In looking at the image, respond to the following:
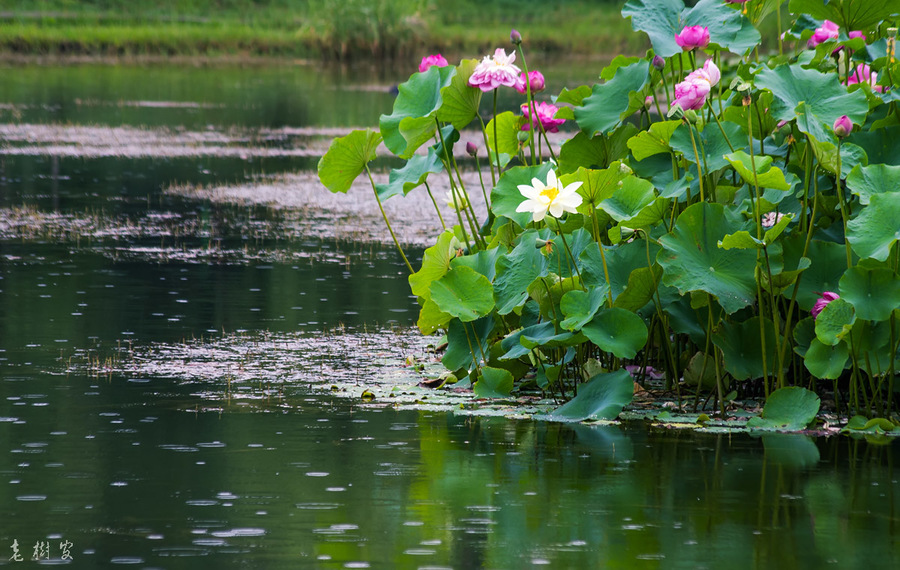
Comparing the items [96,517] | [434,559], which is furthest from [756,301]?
[96,517]

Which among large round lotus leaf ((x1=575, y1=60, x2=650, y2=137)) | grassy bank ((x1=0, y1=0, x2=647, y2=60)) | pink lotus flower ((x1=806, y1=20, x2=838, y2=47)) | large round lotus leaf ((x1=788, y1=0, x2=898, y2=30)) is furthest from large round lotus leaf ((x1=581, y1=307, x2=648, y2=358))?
grassy bank ((x1=0, y1=0, x2=647, y2=60))

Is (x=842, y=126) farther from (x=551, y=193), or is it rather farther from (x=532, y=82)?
(x=532, y=82)

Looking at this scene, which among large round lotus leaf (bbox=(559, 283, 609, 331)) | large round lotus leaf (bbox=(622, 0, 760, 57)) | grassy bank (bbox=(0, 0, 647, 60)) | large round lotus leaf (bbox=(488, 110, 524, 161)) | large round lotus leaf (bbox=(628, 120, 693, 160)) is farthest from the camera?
grassy bank (bbox=(0, 0, 647, 60))

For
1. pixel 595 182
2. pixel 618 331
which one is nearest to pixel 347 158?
pixel 595 182

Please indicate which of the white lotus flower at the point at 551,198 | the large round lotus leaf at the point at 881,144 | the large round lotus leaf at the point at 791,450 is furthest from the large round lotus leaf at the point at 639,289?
the large round lotus leaf at the point at 881,144

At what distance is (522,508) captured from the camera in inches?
166

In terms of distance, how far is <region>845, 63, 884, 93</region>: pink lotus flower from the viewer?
5883 mm

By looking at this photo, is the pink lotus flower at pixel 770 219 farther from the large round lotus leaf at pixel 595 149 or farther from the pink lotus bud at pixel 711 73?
the large round lotus leaf at pixel 595 149

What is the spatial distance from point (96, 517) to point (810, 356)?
262cm

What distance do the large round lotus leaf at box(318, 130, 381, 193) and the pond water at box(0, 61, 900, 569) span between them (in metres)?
0.82

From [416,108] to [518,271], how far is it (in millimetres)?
939

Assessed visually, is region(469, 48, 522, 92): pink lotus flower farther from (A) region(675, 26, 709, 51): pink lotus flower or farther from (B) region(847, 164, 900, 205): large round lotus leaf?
(B) region(847, 164, 900, 205): large round lotus leaf

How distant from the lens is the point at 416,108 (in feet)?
19.6

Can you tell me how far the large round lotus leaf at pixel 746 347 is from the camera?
529 centimetres
